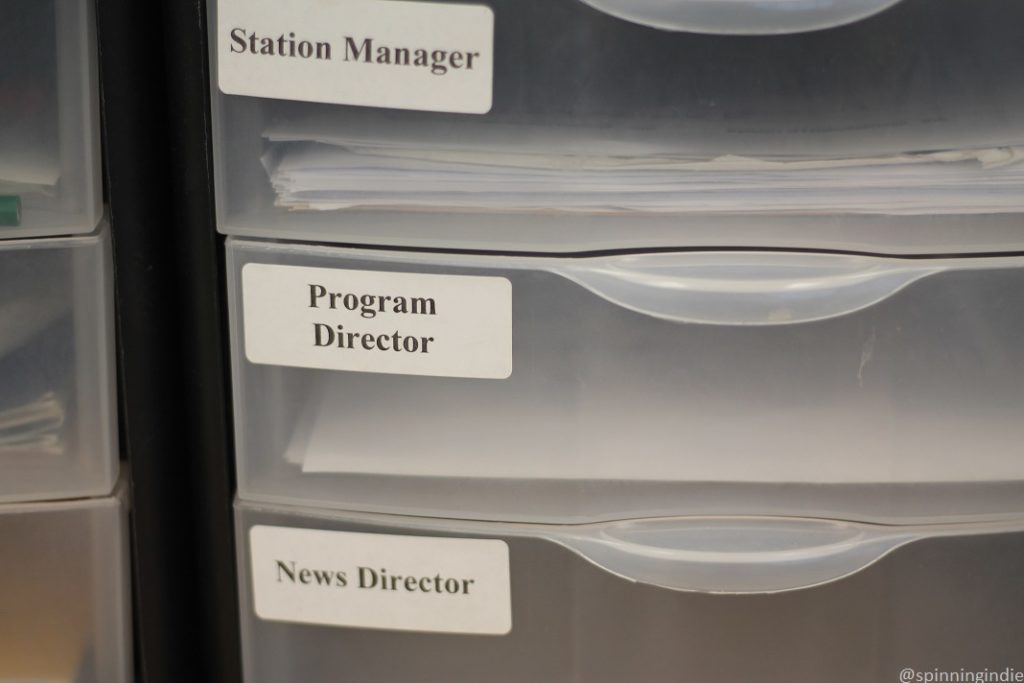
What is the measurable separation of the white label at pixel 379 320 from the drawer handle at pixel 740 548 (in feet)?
0.40

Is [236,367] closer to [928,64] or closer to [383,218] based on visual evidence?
[383,218]

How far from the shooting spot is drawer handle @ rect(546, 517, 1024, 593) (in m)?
0.54

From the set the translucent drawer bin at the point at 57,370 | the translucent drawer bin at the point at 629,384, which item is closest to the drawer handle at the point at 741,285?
the translucent drawer bin at the point at 629,384

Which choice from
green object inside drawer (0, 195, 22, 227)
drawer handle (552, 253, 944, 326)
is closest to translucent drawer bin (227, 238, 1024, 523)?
drawer handle (552, 253, 944, 326)

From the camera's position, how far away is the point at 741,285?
507 millimetres

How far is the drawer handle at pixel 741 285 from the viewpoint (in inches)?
19.9

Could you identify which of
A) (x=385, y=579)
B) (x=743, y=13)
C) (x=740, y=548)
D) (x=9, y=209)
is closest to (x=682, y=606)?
(x=740, y=548)

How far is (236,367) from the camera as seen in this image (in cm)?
53

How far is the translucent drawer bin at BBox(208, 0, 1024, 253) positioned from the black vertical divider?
0.02 metres

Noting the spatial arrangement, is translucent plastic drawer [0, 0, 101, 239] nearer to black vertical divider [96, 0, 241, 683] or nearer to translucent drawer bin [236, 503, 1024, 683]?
black vertical divider [96, 0, 241, 683]

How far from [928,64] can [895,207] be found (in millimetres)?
75

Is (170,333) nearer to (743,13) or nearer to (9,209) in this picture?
(9,209)

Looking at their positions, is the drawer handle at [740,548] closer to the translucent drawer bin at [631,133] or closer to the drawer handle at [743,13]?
the translucent drawer bin at [631,133]

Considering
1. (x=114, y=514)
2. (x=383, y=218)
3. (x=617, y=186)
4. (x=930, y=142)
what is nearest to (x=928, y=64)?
(x=930, y=142)
